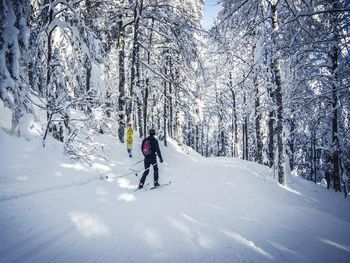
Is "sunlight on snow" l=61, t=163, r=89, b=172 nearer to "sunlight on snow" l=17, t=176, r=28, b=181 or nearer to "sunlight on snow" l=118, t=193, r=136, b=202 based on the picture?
"sunlight on snow" l=17, t=176, r=28, b=181

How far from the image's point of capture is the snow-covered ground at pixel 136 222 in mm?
3682

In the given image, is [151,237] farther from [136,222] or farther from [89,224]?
[89,224]

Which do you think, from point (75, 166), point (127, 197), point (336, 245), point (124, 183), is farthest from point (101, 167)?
point (336, 245)

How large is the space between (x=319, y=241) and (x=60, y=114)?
844cm

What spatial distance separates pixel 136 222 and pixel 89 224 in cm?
87

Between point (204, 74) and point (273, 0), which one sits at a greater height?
point (273, 0)

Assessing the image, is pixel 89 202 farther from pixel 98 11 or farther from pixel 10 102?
pixel 98 11

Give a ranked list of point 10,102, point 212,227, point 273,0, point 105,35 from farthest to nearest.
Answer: point 105,35, point 273,0, point 10,102, point 212,227

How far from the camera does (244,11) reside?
10.3 metres

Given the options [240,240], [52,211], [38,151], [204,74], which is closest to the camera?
[240,240]

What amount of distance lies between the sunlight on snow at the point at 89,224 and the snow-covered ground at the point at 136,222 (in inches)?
0.7

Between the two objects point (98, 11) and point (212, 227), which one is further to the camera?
point (98, 11)

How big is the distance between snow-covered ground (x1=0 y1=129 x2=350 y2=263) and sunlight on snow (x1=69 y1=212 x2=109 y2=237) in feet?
0.06

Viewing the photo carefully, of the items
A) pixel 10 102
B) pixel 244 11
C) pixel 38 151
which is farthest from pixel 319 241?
pixel 244 11
